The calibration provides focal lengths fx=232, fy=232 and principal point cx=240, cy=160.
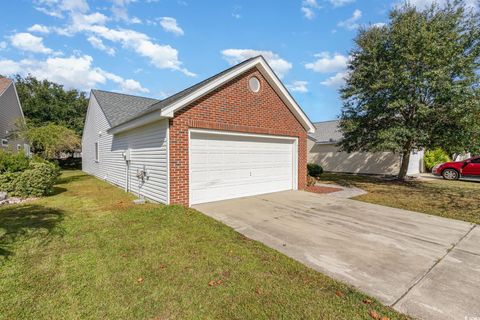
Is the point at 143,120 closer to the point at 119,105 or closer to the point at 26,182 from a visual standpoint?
the point at 26,182

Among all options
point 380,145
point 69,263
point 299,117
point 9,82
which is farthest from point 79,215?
point 9,82

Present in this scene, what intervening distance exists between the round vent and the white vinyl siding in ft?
11.3

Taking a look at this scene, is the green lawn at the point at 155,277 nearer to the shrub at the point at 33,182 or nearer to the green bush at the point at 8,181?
the shrub at the point at 33,182

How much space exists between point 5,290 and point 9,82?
923 inches

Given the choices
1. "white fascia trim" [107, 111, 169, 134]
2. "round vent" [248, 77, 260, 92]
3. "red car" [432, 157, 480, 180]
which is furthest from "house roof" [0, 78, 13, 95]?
"red car" [432, 157, 480, 180]

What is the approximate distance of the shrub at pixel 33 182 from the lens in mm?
8112

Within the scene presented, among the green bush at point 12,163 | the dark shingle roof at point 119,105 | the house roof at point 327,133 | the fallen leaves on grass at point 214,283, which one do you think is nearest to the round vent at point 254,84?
the dark shingle roof at point 119,105

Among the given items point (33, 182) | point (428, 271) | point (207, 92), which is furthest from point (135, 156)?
point (428, 271)

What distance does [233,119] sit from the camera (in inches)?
314

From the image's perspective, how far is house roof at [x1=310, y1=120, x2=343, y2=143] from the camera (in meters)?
20.8

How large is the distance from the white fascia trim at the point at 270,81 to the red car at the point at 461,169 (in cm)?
1115

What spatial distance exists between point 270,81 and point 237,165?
352 centimetres

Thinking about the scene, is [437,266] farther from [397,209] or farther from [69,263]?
[69,263]

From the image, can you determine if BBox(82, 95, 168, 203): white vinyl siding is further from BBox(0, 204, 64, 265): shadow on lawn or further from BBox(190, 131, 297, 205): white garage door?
BBox(0, 204, 64, 265): shadow on lawn
